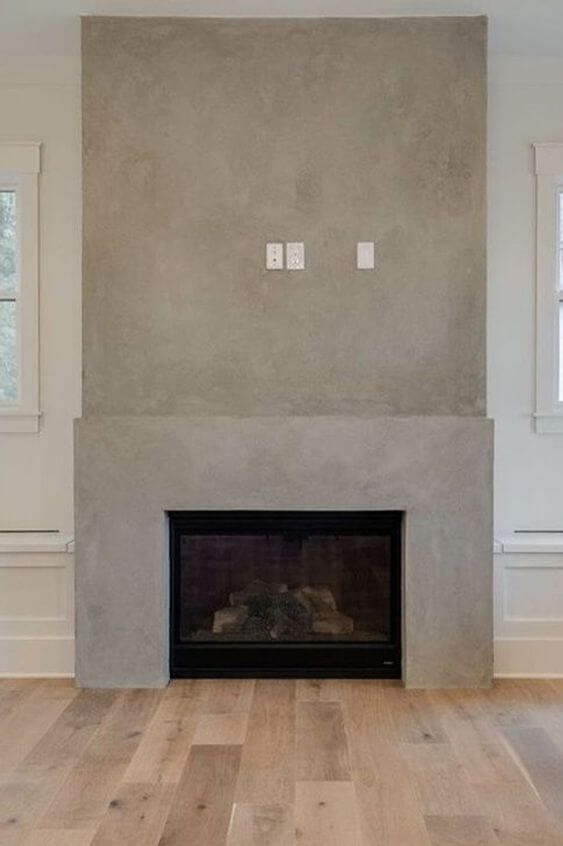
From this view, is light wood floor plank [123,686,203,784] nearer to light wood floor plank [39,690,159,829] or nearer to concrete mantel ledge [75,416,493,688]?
light wood floor plank [39,690,159,829]

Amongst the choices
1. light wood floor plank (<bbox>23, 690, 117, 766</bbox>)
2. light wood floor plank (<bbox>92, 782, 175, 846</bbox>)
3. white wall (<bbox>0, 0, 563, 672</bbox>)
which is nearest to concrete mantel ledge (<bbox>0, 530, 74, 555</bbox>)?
white wall (<bbox>0, 0, 563, 672</bbox>)

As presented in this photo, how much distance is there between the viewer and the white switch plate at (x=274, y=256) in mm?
3789

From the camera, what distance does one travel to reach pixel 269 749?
3.08m

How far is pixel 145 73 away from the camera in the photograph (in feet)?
12.4

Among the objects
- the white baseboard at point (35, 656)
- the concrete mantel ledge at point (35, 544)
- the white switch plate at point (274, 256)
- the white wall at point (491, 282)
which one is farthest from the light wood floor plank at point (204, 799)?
the white switch plate at point (274, 256)

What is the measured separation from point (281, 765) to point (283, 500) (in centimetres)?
119

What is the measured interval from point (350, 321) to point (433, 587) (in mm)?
1218

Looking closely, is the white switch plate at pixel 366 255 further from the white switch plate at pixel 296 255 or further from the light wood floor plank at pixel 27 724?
the light wood floor plank at pixel 27 724

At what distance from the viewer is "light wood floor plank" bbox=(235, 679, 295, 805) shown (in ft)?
8.99

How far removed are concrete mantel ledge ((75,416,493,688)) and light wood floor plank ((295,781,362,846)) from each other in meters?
1.14

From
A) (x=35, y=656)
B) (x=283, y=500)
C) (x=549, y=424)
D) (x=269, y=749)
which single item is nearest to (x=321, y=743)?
(x=269, y=749)

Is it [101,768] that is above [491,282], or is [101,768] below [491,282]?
below

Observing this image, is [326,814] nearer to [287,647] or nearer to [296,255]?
[287,647]

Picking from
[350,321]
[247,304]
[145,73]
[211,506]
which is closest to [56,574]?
[211,506]
